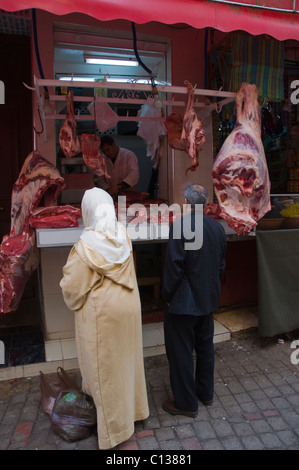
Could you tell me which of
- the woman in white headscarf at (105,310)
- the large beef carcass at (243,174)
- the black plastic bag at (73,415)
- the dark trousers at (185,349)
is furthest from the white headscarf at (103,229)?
the large beef carcass at (243,174)

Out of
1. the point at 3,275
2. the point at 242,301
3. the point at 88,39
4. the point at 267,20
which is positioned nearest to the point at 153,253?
the point at 242,301

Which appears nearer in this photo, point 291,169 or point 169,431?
point 169,431

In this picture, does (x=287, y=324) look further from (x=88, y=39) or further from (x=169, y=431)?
(x=88, y=39)

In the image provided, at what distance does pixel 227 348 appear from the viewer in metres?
4.67

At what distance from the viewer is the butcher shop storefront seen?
12.1 ft

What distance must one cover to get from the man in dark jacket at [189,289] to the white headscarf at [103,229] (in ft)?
1.62

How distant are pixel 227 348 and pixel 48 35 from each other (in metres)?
4.25

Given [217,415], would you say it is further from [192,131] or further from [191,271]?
[192,131]

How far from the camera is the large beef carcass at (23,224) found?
4.03 metres

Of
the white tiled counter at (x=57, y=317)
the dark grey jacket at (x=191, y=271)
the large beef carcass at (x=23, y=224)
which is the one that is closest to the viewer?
the dark grey jacket at (x=191, y=271)

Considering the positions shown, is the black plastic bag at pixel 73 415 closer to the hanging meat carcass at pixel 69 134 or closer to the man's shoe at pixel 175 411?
the man's shoe at pixel 175 411

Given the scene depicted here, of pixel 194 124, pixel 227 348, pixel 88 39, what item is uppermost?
pixel 88 39

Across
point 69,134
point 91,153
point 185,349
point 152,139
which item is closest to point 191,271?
point 185,349

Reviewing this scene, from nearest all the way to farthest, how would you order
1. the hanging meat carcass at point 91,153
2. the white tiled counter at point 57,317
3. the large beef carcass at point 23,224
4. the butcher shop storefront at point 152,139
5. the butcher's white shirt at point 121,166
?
the butcher shop storefront at point 152,139, the large beef carcass at point 23,224, the hanging meat carcass at point 91,153, the white tiled counter at point 57,317, the butcher's white shirt at point 121,166
